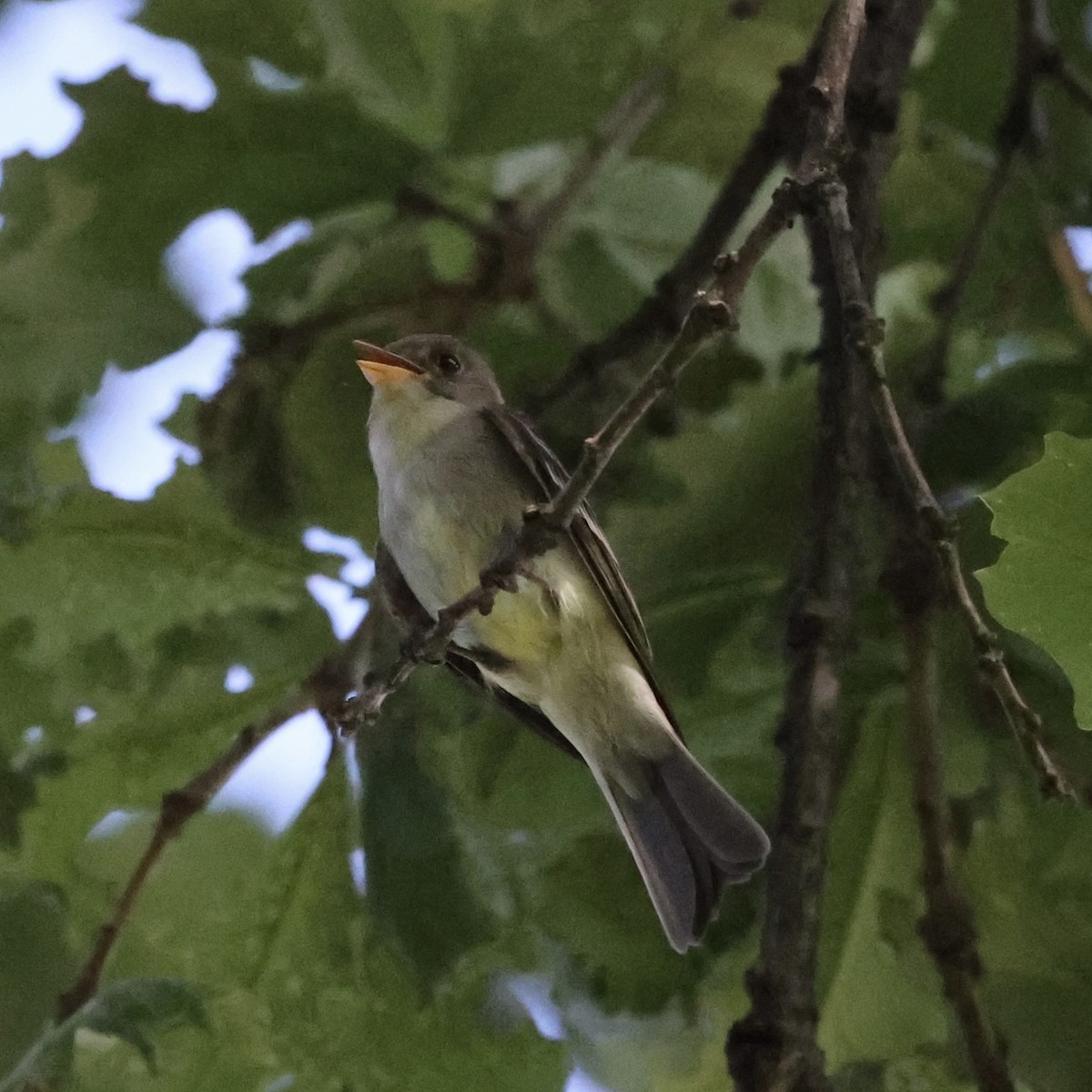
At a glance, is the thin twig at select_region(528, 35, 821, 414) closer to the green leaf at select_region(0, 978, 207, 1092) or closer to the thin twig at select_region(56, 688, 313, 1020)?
the thin twig at select_region(56, 688, 313, 1020)

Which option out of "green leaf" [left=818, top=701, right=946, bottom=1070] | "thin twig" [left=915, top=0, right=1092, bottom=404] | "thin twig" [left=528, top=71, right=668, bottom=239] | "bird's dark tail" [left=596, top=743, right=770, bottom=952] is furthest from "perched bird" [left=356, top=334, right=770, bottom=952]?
"thin twig" [left=915, top=0, right=1092, bottom=404]

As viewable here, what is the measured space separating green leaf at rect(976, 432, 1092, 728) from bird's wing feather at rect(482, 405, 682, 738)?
2.60ft

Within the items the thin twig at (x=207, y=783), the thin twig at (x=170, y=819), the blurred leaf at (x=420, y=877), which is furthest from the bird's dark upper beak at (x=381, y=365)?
the blurred leaf at (x=420, y=877)

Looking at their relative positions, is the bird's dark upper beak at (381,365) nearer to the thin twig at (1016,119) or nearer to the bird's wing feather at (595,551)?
the bird's wing feather at (595,551)

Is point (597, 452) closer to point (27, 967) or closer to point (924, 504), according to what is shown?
point (924, 504)

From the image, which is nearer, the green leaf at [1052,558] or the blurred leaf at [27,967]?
the green leaf at [1052,558]

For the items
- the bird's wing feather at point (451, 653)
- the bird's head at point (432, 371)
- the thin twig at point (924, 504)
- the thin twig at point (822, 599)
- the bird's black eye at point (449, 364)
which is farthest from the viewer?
the bird's black eye at point (449, 364)

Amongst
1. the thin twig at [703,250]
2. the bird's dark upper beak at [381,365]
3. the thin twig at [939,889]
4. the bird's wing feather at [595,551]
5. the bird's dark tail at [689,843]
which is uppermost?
the thin twig at [703,250]

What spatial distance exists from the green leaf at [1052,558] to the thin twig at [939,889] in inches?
21.6

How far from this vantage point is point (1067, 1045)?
2.07 m

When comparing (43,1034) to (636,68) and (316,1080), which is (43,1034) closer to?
(316,1080)

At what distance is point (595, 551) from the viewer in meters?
2.26

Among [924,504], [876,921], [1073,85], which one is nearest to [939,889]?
[876,921]

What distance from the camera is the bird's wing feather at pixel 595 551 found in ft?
7.27
